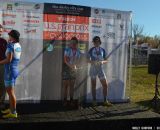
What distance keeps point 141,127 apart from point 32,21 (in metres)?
3.82

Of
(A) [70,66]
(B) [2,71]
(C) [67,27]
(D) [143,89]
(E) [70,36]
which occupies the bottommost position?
(D) [143,89]

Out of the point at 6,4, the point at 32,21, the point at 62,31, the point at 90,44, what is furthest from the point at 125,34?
the point at 6,4

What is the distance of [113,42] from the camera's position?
10.7m

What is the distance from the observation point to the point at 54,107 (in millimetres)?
9648

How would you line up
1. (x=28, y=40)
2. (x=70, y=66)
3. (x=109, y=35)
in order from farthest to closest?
(x=109, y=35) → (x=28, y=40) → (x=70, y=66)

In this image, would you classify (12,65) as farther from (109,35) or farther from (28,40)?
(109,35)

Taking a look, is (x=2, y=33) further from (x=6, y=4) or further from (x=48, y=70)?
(x=48, y=70)

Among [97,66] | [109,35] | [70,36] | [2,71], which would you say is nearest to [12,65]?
[2,71]

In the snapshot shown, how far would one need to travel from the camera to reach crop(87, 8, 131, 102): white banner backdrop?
34.6 feet

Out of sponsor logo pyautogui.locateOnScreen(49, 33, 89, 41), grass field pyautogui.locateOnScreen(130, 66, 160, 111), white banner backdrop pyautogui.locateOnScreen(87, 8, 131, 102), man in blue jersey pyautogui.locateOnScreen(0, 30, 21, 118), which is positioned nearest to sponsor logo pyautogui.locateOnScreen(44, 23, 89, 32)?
sponsor logo pyautogui.locateOnScreen(49, 33, 89, 41)

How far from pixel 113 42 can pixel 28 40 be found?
2312mm

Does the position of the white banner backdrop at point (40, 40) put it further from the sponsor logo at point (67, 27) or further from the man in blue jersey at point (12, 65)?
the man in blue jersey at point (12, 65)

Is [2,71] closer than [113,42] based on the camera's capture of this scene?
Yes

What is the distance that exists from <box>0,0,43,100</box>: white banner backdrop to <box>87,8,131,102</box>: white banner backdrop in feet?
4.56
